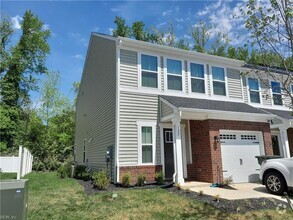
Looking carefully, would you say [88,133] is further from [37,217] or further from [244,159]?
[37,217]

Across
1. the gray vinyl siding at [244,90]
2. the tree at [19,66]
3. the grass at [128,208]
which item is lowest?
the grass at [128,208]

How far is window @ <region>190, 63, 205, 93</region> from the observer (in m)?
13.0

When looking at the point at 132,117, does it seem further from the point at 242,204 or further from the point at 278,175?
the point at 278,175

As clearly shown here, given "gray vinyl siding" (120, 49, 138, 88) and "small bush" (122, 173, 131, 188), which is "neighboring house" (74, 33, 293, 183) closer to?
"gray vinyl siding" (120, 49, 138, 88)

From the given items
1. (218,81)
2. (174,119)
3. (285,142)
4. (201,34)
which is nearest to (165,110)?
(174,119)

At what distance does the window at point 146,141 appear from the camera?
10.9 m

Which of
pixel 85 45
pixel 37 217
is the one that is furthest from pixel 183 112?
pixel 85 45

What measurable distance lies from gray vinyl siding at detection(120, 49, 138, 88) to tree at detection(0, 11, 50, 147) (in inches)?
775

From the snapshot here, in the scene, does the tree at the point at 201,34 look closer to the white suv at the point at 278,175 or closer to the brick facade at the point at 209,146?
the brick facade at the point at 209,146

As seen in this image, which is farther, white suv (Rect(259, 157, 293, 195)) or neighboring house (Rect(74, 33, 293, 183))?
neighboring house (Rect(74, 33, 293, 183))

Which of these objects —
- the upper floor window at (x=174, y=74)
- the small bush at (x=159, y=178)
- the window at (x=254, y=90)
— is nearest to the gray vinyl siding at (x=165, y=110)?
the upper floor window at (x=174, y=74)

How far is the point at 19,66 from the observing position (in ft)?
91.9

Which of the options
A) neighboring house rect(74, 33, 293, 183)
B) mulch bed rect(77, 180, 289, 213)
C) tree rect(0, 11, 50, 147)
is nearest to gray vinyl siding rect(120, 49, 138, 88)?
neighboring house rect(74, 33, 293, 183)

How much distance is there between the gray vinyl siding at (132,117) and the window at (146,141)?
0.18 metres
